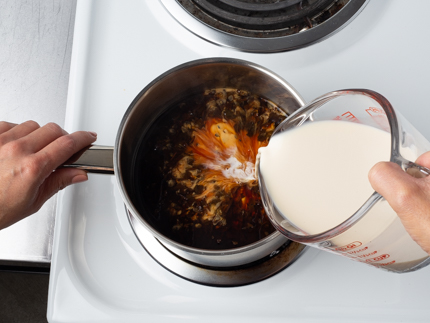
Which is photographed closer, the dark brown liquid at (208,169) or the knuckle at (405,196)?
the knuckle at (405,196)

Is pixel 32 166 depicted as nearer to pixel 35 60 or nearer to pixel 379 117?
pixel 35 60

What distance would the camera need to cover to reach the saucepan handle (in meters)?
0.58

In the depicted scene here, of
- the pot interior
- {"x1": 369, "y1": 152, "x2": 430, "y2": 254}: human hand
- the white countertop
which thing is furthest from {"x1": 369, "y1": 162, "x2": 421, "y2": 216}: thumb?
the white countertop

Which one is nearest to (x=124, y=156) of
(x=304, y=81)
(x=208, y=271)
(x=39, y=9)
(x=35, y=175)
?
(x=35, y=175)

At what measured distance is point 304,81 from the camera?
2.32ft

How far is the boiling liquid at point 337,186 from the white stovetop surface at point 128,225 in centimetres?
13

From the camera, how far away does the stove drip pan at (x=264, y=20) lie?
0.70 meters

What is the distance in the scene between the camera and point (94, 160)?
1.93ft

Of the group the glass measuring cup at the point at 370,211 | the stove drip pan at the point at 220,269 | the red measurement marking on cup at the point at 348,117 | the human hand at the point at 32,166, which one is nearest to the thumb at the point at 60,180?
the human hand at the point at 32,166

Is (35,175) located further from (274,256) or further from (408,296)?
(408,296)

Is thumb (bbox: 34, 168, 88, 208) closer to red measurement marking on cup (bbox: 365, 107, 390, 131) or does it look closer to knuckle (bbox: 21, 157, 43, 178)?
knuckle (bbox: 21, 157, 43, 178)

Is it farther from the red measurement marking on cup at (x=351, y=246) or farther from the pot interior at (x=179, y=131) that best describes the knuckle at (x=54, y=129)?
the red measurement marking on cup at (x=351, y=246)

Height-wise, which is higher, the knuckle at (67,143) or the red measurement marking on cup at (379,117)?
the red measurement marking on cup at (379,117)

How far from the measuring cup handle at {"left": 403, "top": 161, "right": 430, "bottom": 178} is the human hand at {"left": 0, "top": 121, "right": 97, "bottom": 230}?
46 centimetres
